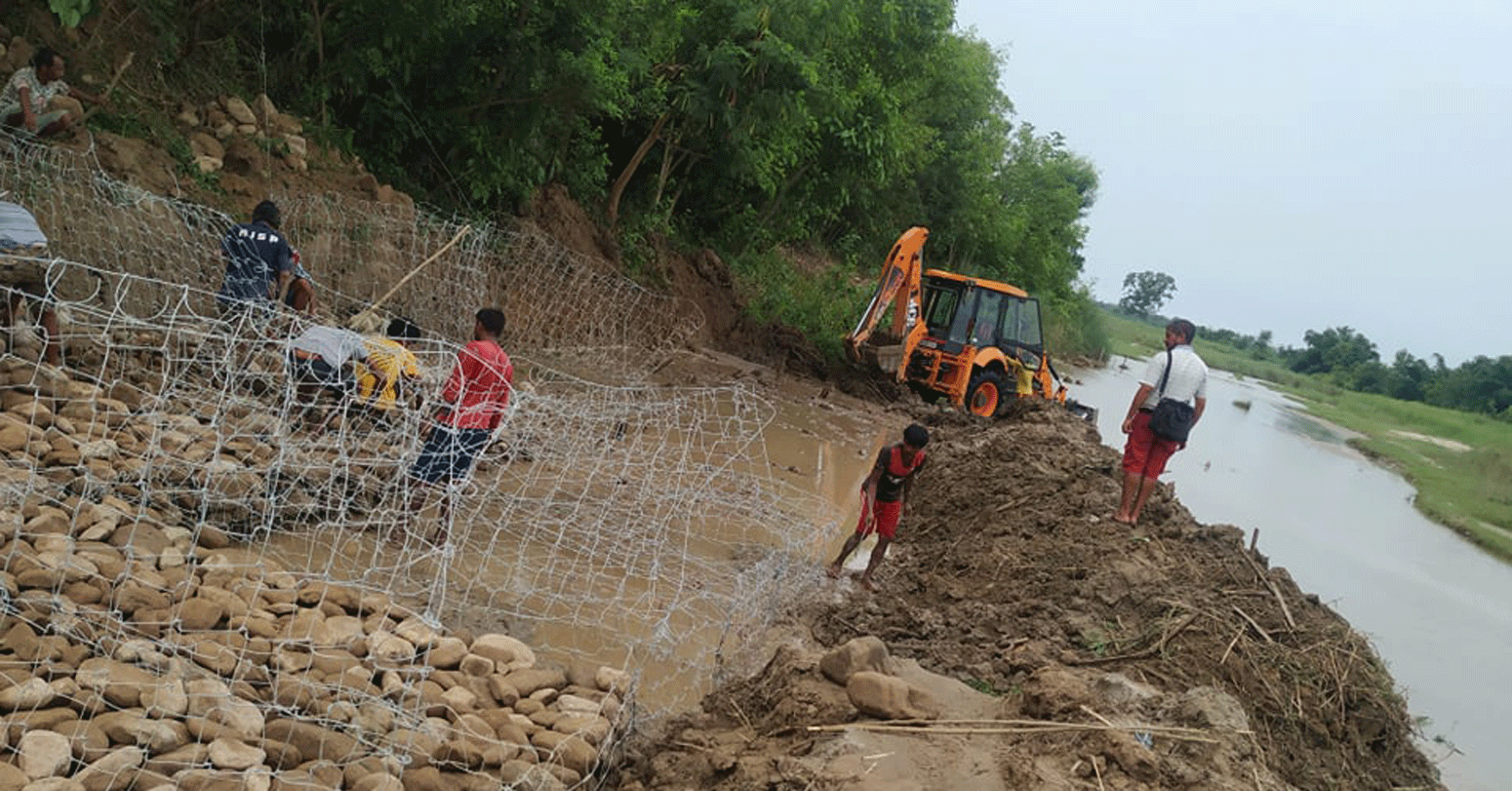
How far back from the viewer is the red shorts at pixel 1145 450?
718 cm

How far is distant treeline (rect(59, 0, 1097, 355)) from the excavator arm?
2.98m

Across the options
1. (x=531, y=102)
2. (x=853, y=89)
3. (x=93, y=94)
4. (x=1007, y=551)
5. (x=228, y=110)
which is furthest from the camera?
(x=853, y=89)

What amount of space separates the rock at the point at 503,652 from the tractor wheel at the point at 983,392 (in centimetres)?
1053

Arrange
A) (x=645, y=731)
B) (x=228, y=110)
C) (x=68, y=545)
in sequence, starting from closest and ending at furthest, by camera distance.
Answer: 1. (x=68, y=545)
2. (x=645, y=731)
3. (x=228, y=110)

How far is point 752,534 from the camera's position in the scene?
7484 mm

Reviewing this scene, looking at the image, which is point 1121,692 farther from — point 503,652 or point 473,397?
point 473,397

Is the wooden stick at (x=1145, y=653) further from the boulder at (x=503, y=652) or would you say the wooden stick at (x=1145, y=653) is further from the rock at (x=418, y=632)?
the rock at (x=418, y=632)

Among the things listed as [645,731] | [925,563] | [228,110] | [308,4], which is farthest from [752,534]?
[308,4]

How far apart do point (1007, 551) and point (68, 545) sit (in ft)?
19.1

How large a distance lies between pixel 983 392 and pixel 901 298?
A: 1843 mm

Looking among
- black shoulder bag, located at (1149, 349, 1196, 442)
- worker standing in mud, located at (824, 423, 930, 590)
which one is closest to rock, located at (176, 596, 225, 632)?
worker standing in mud, located at (824, 423, 930, 590)

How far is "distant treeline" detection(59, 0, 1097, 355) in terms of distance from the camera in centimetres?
1123

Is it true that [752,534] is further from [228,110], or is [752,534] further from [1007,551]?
[228,110]

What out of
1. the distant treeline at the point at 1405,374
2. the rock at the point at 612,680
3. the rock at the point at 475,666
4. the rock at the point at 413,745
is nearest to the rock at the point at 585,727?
the rock at the point at 612,680
